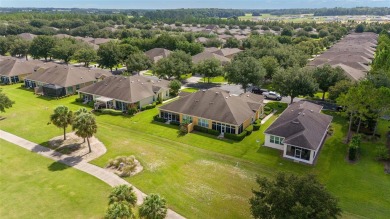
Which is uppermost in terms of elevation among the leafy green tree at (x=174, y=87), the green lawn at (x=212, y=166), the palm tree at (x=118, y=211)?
the palm tree at (x=118, y=211)

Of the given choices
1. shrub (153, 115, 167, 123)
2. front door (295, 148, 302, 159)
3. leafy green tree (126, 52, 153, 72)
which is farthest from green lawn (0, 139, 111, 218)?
leafy green tree (126, 52, 153, 72)

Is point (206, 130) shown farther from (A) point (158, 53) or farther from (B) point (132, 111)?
(A) point (158, 53)

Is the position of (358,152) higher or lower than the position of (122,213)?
lower

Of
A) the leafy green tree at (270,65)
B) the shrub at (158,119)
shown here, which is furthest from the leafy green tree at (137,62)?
the leafy green tree at (270,65)

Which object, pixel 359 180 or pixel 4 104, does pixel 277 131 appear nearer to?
pixel 359 180

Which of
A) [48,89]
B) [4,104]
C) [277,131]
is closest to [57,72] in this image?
[48,89]

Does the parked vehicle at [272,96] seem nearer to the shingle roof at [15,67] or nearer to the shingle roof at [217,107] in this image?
the shingle roof at [217,107]

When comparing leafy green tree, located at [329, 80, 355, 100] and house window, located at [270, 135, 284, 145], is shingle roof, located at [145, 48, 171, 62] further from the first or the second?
house window, located at [270, 135, 284, 145]
